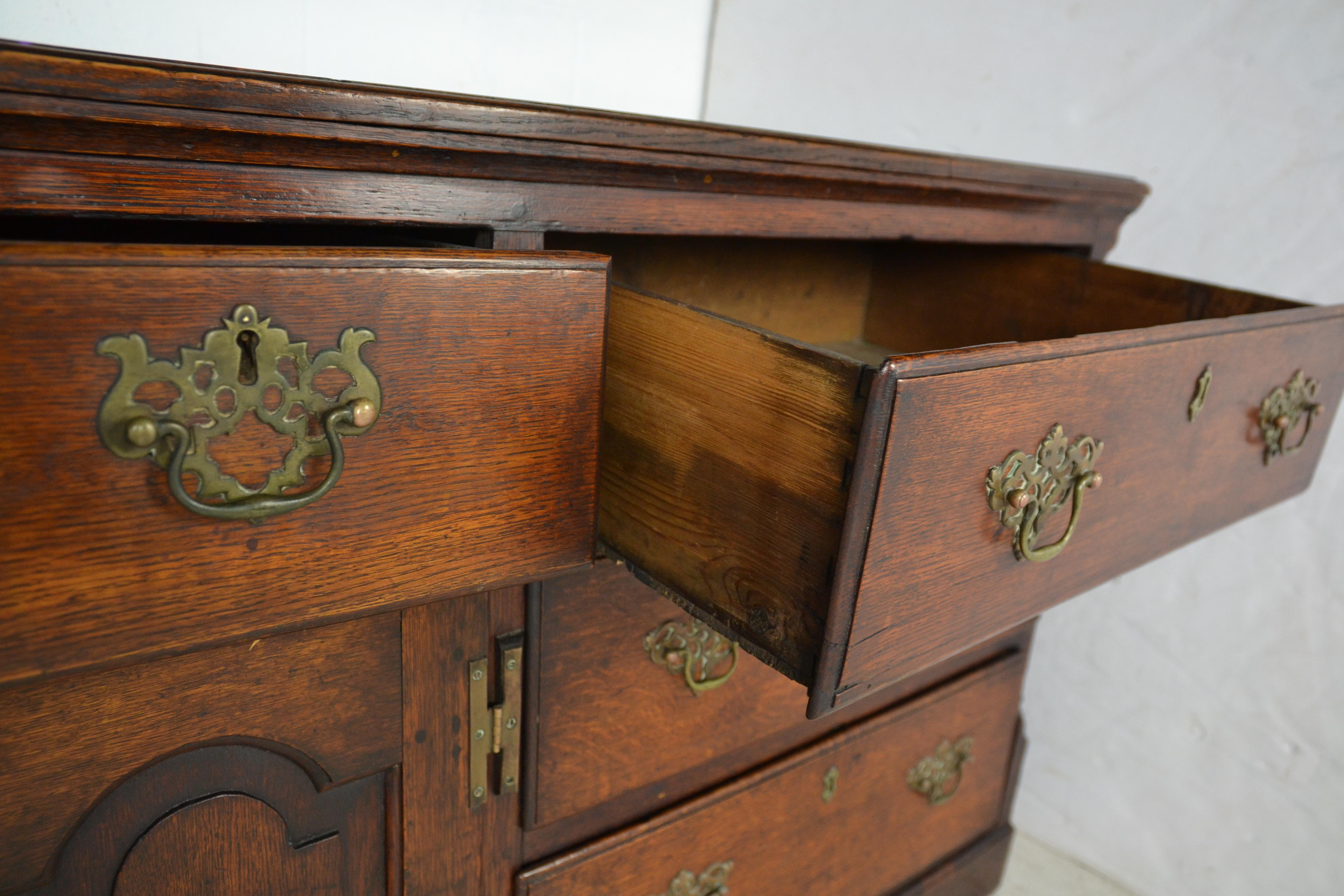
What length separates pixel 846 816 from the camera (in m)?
0.99

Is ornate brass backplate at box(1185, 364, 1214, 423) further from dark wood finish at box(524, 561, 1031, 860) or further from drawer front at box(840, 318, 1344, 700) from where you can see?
dark wood finish at box(524, 561, 1031, 860)

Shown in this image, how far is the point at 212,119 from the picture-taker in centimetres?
42

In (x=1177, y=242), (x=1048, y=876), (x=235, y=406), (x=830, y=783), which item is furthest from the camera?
(x=1048, y=876)

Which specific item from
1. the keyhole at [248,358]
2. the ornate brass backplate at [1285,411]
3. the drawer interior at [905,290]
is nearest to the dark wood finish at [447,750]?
the keyhole at [248,358]

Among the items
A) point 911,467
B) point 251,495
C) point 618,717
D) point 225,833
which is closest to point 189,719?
point 225,833

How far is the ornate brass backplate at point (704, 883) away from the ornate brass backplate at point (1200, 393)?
59 cm

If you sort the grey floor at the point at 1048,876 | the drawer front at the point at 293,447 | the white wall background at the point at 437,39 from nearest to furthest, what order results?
the drawer front at the point at 293,447 < the white wall background at the point at 437,39 < the grey floor at the point at 1048,876

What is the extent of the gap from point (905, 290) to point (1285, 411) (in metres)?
0.45

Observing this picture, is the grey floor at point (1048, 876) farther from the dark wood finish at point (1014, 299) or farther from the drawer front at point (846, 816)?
the dark wood finish at point (1014, 299)

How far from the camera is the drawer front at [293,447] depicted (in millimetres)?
370

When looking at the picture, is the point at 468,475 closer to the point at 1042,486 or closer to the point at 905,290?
the point at 1042,486

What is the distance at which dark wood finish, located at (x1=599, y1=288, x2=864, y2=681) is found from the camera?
452 mm

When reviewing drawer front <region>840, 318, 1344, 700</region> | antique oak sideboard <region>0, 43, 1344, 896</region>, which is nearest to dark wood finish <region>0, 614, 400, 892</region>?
antique oak sideboard <region>0, 43, 1344, 896</region>

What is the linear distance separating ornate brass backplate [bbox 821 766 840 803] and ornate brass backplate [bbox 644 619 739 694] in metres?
0.23
